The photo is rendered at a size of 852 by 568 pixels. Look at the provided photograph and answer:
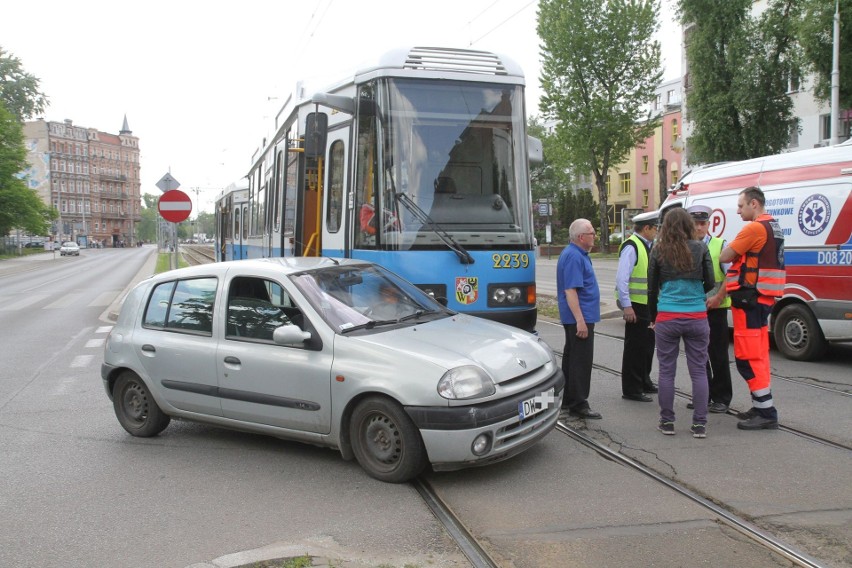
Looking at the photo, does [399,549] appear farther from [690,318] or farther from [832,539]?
[690,318]

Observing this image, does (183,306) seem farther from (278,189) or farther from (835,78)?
(835,78)

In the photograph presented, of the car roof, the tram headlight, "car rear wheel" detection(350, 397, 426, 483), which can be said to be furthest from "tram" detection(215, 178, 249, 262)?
"car rear wheel" detection(350, 397, 426, 483)

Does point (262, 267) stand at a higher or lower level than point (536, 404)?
higher

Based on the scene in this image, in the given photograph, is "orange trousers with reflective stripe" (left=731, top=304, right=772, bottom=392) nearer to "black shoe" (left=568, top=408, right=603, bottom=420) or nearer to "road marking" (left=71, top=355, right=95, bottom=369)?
"black shoe" (left=568, top=408, right=603, bottom=420)

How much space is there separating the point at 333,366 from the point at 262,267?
1.24 meters

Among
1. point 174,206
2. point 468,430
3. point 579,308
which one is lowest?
point 468,430

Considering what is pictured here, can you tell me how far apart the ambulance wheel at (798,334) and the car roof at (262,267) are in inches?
226

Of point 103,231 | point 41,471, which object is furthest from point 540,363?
point 103,231

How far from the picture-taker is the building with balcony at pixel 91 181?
118 meters

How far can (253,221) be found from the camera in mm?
15344

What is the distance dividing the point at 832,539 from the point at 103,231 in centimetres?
13939

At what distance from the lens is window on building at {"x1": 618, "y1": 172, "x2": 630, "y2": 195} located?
65500 mm

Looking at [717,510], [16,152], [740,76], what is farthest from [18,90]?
[717,510]

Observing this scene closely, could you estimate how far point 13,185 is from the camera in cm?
5728
